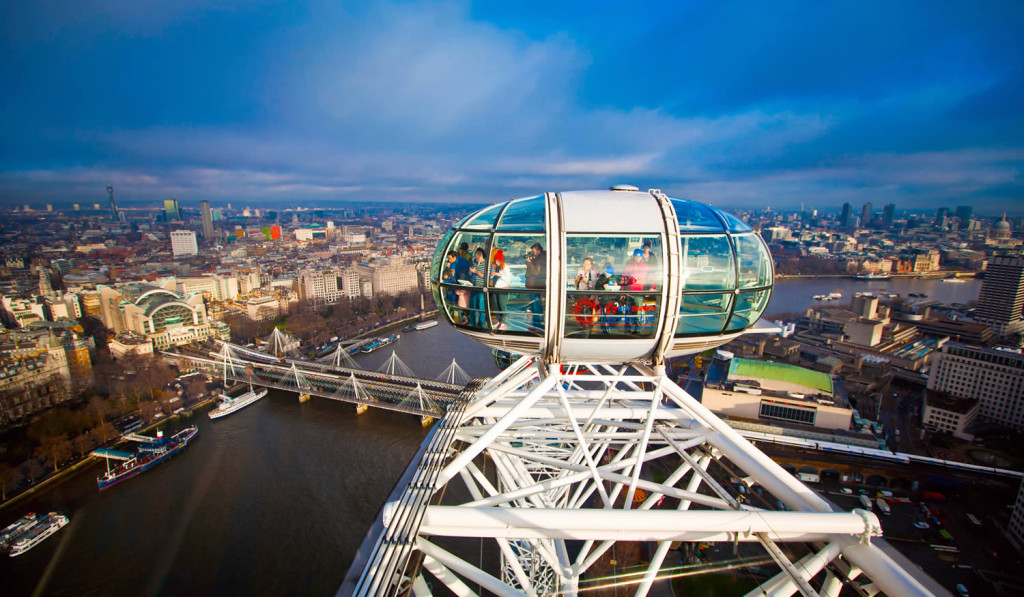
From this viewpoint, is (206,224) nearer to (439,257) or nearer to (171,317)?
(171,317)

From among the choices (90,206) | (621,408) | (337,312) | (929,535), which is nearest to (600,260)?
(621,408)

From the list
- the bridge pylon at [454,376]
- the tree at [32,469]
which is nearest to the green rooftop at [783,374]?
the bridge pylon at [454,376]

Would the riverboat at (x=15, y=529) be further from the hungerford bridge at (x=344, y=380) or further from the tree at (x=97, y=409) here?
the hungerford bridge at (x=344, y=380)

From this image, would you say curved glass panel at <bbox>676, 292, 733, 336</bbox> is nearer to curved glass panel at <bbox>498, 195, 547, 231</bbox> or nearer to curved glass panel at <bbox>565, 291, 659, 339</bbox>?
curved glass panel at <bbox>565, 291, 659, 339</bbox>

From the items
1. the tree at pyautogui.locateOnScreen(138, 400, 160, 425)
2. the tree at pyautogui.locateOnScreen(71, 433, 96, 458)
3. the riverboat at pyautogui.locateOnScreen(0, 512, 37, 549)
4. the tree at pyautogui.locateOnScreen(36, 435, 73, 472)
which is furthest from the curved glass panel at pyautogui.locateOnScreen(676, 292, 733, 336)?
A: the tree at pyautogui.locateOnScreen(138, 400, 160, 425)

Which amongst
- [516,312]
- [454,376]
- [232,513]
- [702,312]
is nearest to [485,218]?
[516,312]

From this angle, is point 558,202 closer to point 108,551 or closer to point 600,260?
point 600,260
